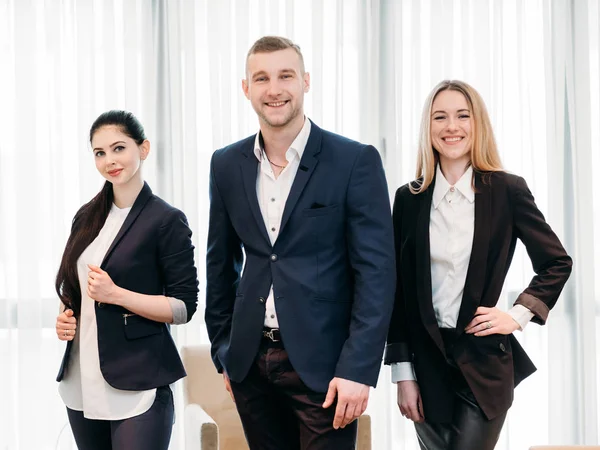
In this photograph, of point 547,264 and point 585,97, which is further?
point 585,97

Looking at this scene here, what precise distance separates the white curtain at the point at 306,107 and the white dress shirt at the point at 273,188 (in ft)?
6.65

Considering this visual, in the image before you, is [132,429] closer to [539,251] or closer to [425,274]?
[425,274]

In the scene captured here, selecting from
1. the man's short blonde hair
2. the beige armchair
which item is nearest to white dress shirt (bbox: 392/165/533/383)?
the man's short blonde hair

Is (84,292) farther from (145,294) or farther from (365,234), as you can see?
(365,234)

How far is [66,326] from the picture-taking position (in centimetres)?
233

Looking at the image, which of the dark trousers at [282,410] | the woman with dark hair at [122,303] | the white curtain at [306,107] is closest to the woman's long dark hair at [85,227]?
the woman with dark hair at [122,303]

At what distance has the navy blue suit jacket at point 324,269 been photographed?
2020 mm

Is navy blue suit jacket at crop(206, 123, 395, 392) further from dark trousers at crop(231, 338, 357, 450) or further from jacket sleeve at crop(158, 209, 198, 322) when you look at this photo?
jacket sleeve at crop(158, 209, 198, 322)

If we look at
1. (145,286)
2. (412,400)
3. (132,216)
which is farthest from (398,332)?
(132,216)

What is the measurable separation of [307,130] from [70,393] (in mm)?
1108

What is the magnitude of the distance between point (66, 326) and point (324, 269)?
0.86m

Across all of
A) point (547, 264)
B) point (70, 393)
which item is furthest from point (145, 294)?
point (547, 264)

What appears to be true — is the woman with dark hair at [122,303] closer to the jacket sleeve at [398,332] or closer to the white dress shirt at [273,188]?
the white dress shirt at [273,188]

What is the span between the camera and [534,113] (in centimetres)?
436
